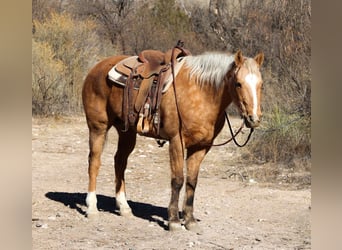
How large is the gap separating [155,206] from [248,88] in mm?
1581

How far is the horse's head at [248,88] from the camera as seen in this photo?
274 cm

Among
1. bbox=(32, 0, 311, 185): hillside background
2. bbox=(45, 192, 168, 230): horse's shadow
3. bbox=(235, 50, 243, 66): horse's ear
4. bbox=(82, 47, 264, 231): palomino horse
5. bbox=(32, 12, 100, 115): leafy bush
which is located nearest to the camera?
bbox=(235, 50, 243, 66): horse's ear

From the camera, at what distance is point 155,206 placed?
3.96 meters

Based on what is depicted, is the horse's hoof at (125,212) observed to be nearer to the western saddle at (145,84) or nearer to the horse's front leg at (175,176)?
the horse's front leg at (175,176)

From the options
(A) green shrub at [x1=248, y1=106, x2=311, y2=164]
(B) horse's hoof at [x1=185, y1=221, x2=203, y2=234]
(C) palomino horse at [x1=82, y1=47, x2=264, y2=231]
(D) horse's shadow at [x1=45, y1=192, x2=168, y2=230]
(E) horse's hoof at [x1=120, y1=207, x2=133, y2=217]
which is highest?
(C) palomino horse at [x1=82, y1=47, x2=264, y2=231]

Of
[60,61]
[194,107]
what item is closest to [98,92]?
[194,107]

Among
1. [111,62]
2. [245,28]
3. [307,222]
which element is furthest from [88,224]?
[245,28]

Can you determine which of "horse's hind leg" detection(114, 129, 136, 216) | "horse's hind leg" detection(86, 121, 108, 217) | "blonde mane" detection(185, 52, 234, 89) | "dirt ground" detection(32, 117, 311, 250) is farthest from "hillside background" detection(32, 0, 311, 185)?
"horse's hind leg" detection(86, 121, 108, 217)

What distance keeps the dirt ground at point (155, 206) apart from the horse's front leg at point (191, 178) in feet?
0.28

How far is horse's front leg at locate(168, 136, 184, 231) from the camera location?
3080 mm

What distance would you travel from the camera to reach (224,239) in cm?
315

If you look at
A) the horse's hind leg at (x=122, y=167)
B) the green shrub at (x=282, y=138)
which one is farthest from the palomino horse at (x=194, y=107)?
the green shrub at (x=282, y=138)

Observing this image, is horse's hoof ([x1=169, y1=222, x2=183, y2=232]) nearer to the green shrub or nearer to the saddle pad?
the saddle pad

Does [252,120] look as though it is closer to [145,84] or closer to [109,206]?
[145,84]
